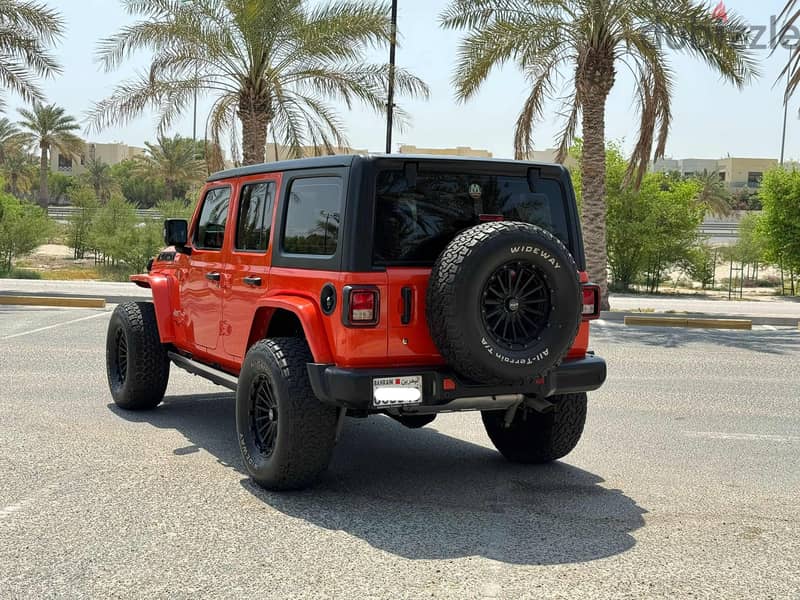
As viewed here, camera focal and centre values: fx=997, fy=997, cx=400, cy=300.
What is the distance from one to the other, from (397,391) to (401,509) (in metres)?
0.69

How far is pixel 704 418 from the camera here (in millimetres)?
8438

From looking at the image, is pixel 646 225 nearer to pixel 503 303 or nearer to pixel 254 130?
pixel 254 130

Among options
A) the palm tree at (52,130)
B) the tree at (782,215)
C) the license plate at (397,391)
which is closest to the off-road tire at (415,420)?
the license plate at (397,391)

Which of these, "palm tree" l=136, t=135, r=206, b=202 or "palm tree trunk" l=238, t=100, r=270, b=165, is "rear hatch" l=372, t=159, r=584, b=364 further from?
"palm tree" l=136, t=135, r=206, b=202

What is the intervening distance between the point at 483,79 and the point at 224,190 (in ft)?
45.8

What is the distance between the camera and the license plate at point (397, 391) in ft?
17.3

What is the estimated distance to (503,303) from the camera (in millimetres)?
5328

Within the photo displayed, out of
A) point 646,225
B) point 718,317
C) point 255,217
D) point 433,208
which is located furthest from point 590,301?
point 646,225

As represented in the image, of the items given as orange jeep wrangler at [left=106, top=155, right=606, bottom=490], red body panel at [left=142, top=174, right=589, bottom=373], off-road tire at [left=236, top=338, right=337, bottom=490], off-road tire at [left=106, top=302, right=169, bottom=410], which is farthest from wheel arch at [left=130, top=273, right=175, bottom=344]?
off-road tire at [left=236, top=338, right=337, bottom=490]

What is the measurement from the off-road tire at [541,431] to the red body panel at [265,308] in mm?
468

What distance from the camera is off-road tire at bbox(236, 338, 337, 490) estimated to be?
215 inches

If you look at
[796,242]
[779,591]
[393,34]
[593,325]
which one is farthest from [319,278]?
[796,242]

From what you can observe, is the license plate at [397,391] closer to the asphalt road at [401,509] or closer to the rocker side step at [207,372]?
the asphalt road at [401,509]

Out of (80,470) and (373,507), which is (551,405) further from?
(80,470)
